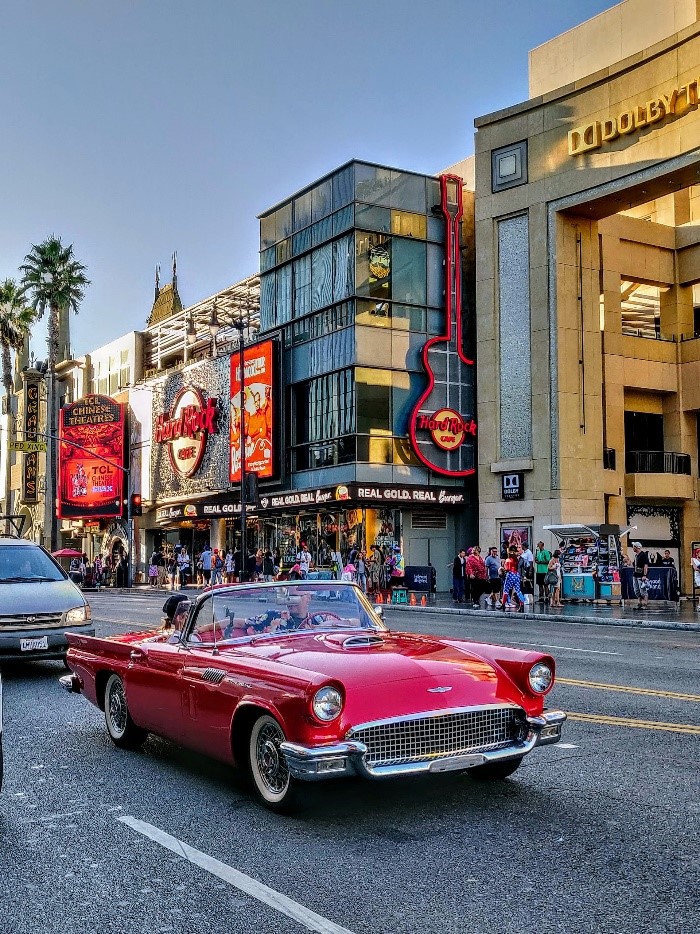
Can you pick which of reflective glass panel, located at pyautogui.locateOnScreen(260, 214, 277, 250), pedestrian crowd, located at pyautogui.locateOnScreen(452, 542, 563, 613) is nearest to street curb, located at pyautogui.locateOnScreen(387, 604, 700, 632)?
pedestrian crowd, located at pyautogui.locateOnScreen(452, 542, 563, 613)

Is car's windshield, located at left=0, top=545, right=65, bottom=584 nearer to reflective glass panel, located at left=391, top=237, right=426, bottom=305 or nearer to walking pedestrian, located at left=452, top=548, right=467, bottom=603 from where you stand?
walking pedestrian, located at left=452, top=548, right=467, bottom=603

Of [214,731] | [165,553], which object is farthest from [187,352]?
[214,731]

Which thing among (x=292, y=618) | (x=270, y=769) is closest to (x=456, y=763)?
(x=270, y=769)

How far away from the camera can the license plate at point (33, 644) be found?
38.8ft

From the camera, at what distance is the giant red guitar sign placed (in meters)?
41.1

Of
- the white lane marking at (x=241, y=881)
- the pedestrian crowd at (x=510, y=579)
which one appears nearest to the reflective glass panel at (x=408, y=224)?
the pedestrian crowd at (x=510, y=579)

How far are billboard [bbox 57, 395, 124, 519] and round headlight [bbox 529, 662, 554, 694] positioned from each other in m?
54.7

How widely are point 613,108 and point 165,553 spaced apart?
33948 millimetres

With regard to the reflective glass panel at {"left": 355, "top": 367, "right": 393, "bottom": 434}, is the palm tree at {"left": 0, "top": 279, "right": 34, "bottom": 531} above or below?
above

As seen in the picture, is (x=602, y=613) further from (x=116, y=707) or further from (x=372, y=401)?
(x=116, y=707)

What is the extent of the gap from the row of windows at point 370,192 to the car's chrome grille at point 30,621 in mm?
31934

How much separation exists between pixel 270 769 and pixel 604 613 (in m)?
22.3

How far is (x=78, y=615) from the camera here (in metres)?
12.4

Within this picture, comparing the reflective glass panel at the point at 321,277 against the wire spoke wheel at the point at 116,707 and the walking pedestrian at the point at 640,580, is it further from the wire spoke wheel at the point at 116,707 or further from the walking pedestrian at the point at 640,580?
the wire spoke wheel at the point at 116,707
